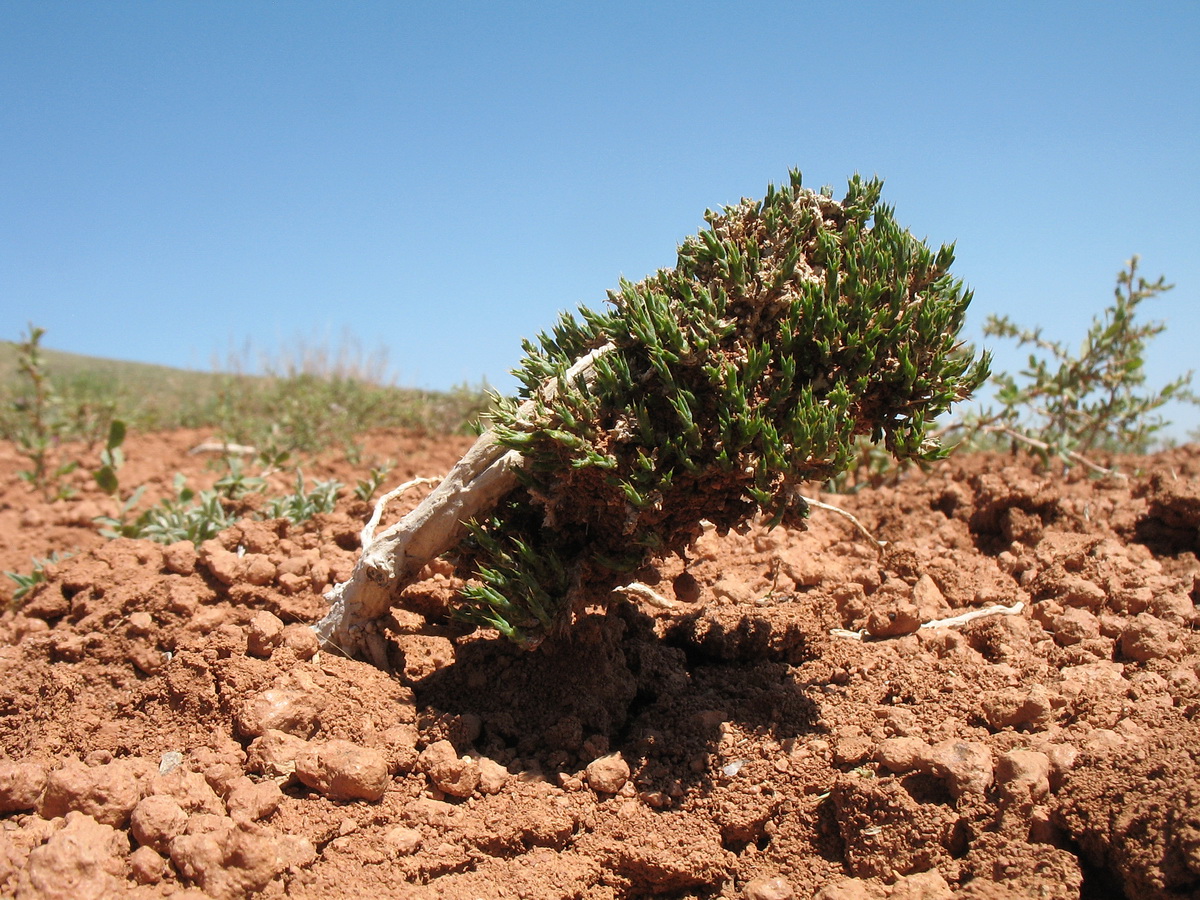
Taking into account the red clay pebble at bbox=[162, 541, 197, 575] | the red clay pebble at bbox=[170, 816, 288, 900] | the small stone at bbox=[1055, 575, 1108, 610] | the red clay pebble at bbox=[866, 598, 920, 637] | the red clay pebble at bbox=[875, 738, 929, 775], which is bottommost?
the red clay pebble at bbox=[170, 816, 288, 900]

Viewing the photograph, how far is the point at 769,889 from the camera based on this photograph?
252cm

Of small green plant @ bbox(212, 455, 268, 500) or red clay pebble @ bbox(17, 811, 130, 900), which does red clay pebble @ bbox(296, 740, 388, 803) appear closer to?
red clay pebble @ bbox(17, 811, 130, 900)

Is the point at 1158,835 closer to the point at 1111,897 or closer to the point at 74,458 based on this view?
the point at 1111,897

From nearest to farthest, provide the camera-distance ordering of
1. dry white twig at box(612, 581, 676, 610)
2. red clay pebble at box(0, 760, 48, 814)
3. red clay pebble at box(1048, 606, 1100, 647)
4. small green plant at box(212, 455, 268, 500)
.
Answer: red clay pebble at box(0, 760, 48, 814)
red clay pebble at box(1048, 606, 1100, 647)
dry white twig at box(612, 581, 676, 610)
small green plant at box(212, 455, 268, 500)

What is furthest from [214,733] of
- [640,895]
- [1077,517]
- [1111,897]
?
[1077,517]

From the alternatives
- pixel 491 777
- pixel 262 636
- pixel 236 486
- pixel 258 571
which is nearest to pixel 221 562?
pixel 258 571

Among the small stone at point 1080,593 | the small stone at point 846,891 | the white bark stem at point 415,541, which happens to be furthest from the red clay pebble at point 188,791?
the small stone at point 1080,593

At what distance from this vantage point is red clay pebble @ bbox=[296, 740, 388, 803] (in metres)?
2.81

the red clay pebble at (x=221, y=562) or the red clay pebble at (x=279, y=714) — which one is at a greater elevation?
the red clay pebble at (x=221, y=562)

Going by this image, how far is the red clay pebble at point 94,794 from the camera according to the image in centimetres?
267

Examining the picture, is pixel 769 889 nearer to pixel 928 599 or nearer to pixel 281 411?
pixel 928 599

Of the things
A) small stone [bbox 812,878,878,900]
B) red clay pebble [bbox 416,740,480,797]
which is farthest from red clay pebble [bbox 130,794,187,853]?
small stone [bbox 812,878,878,900]

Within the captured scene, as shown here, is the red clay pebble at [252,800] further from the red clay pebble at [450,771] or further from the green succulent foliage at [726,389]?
the green succulent foliage at [726,389]

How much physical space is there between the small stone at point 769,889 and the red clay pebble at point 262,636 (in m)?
1.97
